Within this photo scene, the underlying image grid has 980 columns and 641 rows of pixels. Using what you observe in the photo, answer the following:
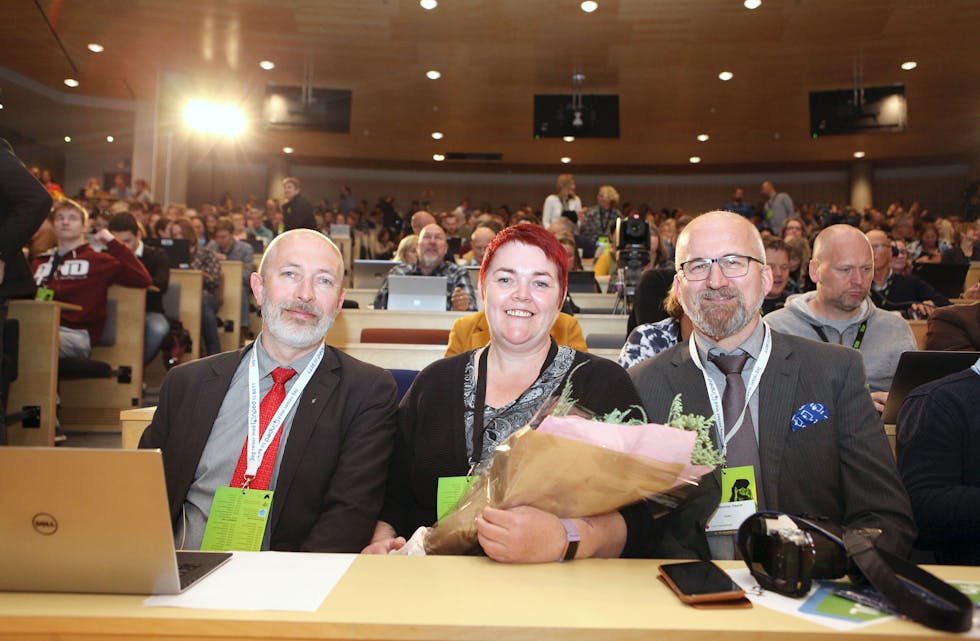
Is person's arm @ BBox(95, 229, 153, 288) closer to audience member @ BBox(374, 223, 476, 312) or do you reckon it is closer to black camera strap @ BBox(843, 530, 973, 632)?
audience member @ BBox(374, 223, 476, 312)

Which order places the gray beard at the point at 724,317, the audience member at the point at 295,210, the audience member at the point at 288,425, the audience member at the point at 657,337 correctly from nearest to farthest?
the audience member at the point at 288,425, the gray beard at the point at 724,317, the audience member at the point at 657,337, the audience member at the point at 295,210

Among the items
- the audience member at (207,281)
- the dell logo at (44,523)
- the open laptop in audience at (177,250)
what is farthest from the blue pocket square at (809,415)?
the open laptop in audience at (177,250)

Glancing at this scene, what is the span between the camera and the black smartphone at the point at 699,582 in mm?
938

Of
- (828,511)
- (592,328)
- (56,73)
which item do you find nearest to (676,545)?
(828,511)

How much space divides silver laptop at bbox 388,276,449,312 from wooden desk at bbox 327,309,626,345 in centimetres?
34

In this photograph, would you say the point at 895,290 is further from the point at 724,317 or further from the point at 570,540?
the point at 570,540

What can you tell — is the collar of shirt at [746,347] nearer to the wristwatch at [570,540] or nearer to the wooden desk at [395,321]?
the wristwatch at [570,540]

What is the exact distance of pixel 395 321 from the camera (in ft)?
14.6

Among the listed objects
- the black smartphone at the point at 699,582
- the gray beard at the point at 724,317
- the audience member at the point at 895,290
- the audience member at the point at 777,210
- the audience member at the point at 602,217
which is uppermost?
the audience member at the point at 777,210

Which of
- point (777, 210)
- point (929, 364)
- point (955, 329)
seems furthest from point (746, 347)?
point (777, 210)

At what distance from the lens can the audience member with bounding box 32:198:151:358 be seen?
15.9ft

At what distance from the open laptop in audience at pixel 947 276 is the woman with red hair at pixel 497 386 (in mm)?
5066

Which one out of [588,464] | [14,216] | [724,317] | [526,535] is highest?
[14,216]

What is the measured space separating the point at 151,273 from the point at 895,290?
17.6ft
